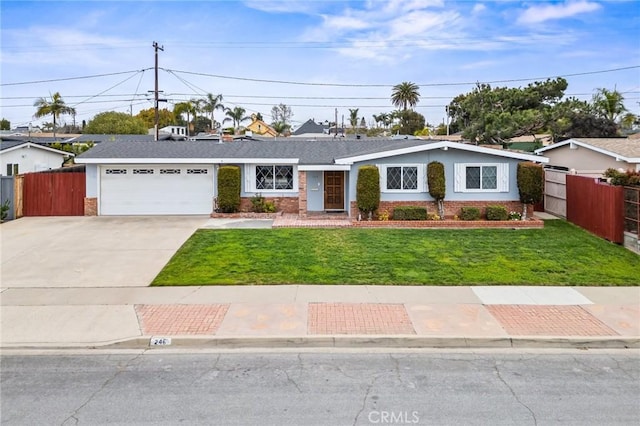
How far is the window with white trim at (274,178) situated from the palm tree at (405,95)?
6394 centimetres

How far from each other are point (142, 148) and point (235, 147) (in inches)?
168

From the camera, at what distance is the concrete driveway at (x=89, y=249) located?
1217 cm

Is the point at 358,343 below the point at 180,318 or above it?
below

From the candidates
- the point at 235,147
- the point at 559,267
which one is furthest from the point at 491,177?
the point at 235,147

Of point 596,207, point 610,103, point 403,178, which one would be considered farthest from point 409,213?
point 610,103

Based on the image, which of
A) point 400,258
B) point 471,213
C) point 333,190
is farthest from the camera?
point 333,190

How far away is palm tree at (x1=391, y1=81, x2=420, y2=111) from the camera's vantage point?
82938mm

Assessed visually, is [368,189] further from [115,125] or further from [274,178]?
[115,125]

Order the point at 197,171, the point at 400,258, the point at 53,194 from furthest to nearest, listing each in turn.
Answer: the point at 197,171, the point at 53,194, the point at 400,258

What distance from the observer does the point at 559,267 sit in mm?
12914

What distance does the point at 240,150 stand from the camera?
24.0 m

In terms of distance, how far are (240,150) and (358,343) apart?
671 inches

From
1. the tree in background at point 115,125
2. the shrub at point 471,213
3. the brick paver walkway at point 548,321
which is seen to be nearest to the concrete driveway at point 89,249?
the brick paver walkway at point 548,321

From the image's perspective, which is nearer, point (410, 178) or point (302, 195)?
point (410, 178)
